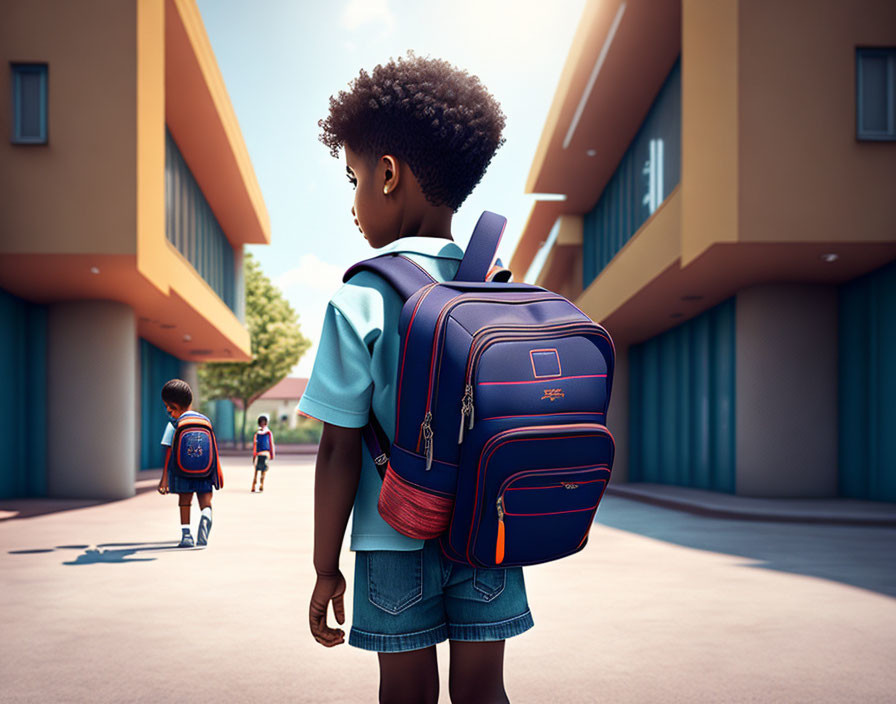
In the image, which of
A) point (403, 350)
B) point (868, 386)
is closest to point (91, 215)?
point (403, 350)

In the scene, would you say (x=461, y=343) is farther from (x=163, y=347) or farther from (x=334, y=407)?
(x=163, y=347)

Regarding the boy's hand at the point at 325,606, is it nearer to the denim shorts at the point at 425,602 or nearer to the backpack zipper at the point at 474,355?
the denim shorts at the point at 425,602

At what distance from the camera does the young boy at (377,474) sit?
72.5 inches

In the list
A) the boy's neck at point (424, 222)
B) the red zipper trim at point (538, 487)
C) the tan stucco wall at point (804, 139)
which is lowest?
the red zipper trim at point (538, 487)

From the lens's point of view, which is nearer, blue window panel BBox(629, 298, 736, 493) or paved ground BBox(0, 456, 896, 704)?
paved ground BBox(0, 456, 896, 704)

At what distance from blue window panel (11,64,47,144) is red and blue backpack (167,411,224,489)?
8.07m

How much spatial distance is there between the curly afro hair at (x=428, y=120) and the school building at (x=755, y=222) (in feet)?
38.2

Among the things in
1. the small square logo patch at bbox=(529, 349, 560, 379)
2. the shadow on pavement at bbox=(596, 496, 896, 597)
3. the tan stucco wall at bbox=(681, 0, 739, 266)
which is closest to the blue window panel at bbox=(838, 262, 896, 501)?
the tan stucco wall at bbox=(681, 0, 739, 266)

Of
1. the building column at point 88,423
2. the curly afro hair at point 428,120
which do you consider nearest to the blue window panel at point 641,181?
the building column at point 88,423

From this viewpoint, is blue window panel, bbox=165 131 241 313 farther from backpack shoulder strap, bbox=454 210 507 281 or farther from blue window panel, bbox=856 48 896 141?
backpack shoulder strap, bbox=454 210 507 281

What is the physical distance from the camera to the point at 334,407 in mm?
1821

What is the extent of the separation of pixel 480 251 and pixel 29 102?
1427cm

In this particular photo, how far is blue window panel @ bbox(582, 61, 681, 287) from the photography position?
713 inches

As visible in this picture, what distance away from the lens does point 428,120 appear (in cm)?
205
